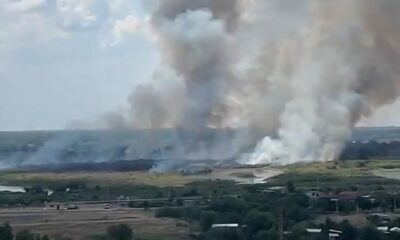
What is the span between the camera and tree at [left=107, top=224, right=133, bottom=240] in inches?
1148

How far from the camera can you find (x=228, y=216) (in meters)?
33.4

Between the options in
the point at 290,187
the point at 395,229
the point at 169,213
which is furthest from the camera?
the point at 290,187

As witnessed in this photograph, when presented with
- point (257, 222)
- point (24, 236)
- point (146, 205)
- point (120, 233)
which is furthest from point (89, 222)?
point (257, 222)

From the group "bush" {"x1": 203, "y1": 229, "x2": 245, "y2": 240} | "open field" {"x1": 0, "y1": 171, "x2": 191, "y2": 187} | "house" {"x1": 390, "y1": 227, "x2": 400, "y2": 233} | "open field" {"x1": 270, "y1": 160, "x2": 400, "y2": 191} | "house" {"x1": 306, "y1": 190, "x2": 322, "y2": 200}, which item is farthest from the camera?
"open field" {"x1": 0, "y1": 171, "x2": 191, "y2": 187}

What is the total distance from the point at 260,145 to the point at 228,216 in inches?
1046

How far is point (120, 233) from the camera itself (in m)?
29.5

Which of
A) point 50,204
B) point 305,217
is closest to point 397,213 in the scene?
point 305,217

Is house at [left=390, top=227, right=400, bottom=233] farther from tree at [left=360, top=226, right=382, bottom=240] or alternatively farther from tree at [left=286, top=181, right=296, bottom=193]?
tree at [left=286, top=181, right=296, bottom=193]

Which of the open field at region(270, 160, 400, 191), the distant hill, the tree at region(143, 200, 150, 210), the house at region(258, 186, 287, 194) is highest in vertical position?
the distant hill

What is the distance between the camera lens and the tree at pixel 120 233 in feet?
95.6

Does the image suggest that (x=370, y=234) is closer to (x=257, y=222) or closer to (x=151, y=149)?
(x=257, y=222)

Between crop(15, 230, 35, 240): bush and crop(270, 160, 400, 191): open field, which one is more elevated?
crop(270, 160, 400, 191): open field

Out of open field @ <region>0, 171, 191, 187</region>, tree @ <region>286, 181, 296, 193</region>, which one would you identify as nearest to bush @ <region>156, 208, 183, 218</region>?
tree @ <region>286, 181, 296, 193</region>

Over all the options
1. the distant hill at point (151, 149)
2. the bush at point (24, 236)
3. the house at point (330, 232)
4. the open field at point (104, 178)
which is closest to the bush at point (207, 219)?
the house at point (330, 232)
